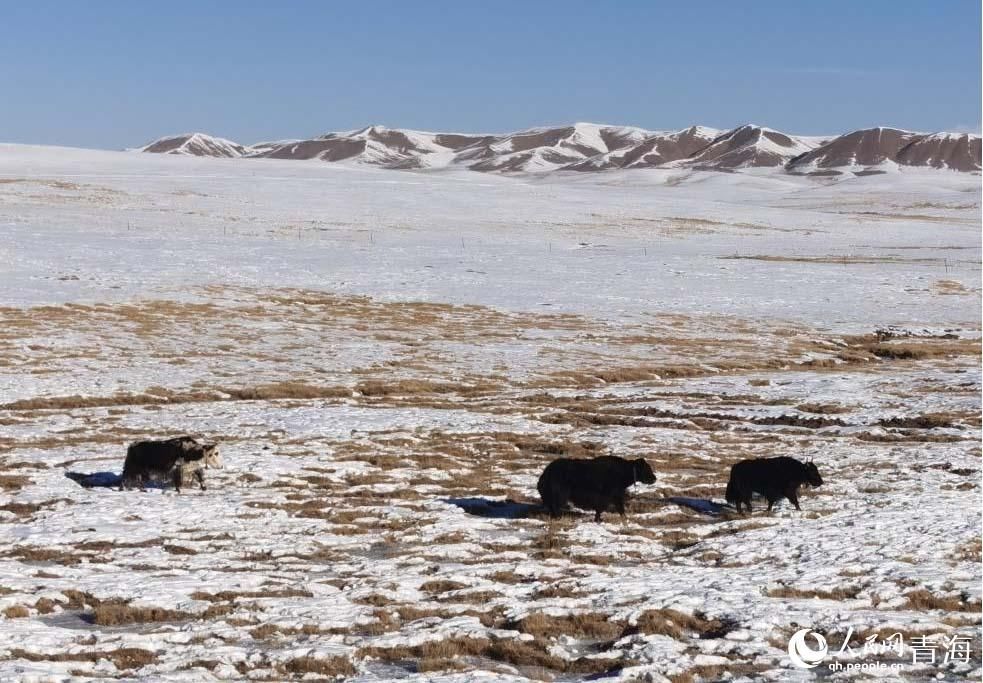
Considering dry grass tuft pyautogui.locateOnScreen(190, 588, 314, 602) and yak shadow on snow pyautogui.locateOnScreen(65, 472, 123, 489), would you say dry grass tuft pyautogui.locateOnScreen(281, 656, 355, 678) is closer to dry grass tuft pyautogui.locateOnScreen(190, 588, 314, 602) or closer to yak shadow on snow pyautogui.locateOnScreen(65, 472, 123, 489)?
dry grass tuft pyautogui.locateOnScreen(190, 588, 314, 602)

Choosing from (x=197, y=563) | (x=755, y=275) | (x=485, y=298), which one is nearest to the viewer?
(x=197, y=563)

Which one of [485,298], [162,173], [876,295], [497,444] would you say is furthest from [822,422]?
[162,173]

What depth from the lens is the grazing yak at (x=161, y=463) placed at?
65.9ft

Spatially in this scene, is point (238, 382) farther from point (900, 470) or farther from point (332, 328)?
point (900, 470)

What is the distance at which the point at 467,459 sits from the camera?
936 inches

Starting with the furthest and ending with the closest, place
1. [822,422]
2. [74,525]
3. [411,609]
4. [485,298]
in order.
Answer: [485,298], [822,422], [74,525], [411,609]

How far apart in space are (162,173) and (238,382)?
125m

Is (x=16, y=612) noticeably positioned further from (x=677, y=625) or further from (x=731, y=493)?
(x=731, y=493)

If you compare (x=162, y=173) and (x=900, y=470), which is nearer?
(x=900, y=470)

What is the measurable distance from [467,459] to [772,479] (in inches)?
308

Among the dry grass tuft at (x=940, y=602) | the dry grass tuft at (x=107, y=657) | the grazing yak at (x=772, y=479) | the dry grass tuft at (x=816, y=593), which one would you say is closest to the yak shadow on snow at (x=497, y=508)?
the grazing yak at (x=772, y=479)

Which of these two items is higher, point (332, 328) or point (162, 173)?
point (162, 173)

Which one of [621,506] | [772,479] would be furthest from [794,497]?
[621,506]

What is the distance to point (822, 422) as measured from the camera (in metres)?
28.9
